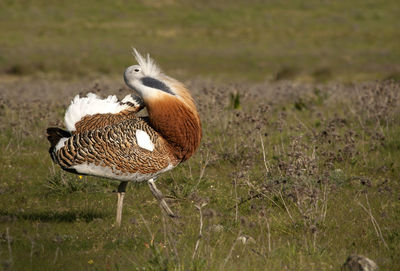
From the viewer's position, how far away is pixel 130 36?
38969 millimetres

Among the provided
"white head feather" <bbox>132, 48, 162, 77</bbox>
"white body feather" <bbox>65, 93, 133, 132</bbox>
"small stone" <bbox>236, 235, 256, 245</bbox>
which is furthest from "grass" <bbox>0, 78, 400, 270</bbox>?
"white head feather" <bbox>132, 48, 162, 77</bbox>

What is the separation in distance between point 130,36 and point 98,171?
3426 centimetres

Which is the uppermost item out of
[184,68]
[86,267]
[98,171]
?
[98,171]

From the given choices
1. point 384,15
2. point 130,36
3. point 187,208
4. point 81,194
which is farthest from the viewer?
point 384,15

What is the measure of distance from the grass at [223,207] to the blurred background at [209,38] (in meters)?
14.9

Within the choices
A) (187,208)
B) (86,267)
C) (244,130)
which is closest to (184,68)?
(244,130)

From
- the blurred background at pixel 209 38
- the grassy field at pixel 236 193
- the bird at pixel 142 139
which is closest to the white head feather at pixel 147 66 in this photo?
the bird at pixel 142 139

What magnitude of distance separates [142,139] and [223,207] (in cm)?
144

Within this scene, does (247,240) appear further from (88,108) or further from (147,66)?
(88,108)

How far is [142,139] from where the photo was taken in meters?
5.64

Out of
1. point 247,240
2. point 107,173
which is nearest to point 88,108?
point 107,173

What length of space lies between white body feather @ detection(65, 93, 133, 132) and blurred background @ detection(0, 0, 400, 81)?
667 inches

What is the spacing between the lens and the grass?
4.86 meters

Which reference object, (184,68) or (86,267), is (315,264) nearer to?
(86,267)
